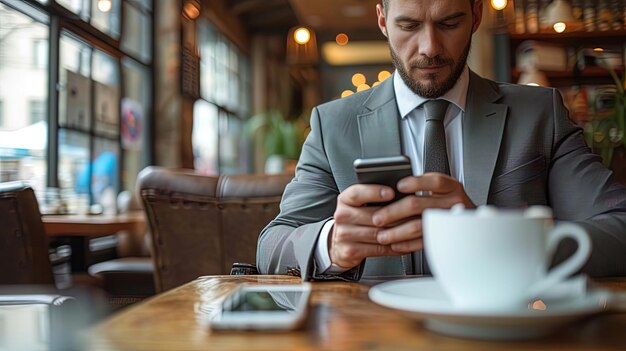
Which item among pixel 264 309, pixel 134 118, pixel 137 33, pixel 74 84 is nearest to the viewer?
pixel 264 309

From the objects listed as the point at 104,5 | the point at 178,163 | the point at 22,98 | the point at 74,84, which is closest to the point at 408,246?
the point at 22,98

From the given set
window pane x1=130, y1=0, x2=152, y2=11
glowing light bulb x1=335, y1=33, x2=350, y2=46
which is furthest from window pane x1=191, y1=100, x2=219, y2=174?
glowing light bulb x1=335, y1=33, x2=350, y2=46

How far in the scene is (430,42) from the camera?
1.58 meters

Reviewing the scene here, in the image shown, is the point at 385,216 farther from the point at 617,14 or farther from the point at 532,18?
the point at 617,14

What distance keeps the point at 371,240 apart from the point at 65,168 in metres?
4.15

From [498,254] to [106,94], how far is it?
17.4 feet

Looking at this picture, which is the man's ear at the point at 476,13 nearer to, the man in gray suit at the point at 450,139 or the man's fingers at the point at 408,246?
the man in gray suit at the point at 450,139

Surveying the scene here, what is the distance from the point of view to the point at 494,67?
A: 18.4 ft

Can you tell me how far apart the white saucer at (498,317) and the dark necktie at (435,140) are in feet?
2.49

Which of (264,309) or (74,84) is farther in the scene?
(74,84)

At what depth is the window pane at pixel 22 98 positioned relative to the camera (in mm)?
4039

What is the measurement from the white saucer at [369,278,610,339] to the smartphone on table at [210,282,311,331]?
0.10 metres

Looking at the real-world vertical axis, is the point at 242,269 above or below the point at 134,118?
below

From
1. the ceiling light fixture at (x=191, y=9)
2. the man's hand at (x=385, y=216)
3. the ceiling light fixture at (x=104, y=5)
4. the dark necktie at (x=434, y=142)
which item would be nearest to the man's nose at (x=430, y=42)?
the dark necktie at (x=434, y=142)
